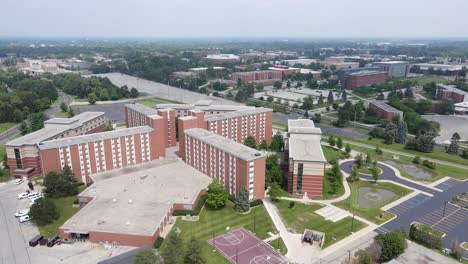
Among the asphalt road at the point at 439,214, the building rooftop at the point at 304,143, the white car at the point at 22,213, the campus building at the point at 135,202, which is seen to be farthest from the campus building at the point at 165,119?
the asphalt road at the point at 439,214

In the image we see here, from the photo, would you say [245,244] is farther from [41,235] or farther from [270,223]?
[41,235]

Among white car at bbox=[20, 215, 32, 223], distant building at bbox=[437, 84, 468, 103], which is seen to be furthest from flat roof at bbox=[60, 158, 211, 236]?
distant building at bbox=[437, 84, 468, 103]

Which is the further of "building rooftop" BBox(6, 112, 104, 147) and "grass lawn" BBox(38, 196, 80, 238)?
"building rooftop" BBox(6, 112, 104, 147)

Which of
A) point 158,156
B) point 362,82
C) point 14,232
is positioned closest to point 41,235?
point 14,232

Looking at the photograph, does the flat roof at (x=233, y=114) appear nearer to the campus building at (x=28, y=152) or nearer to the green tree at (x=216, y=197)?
the green tree at (x=216, y=197)

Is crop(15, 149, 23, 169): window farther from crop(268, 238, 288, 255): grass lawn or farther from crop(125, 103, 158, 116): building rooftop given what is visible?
crop(268, 238, 288, 255): grass lawn
